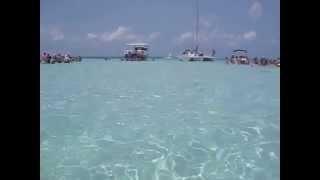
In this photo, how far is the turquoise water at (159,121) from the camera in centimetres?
425

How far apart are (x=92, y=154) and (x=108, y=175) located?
397mm

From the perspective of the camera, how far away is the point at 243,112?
17.2 ft

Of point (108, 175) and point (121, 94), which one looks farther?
point (121, 94)

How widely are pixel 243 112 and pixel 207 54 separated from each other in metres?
1.35

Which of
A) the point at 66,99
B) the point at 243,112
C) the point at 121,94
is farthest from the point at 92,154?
the point at 243,112

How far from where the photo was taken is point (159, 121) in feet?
16.3

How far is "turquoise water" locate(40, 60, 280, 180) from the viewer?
167 inches
